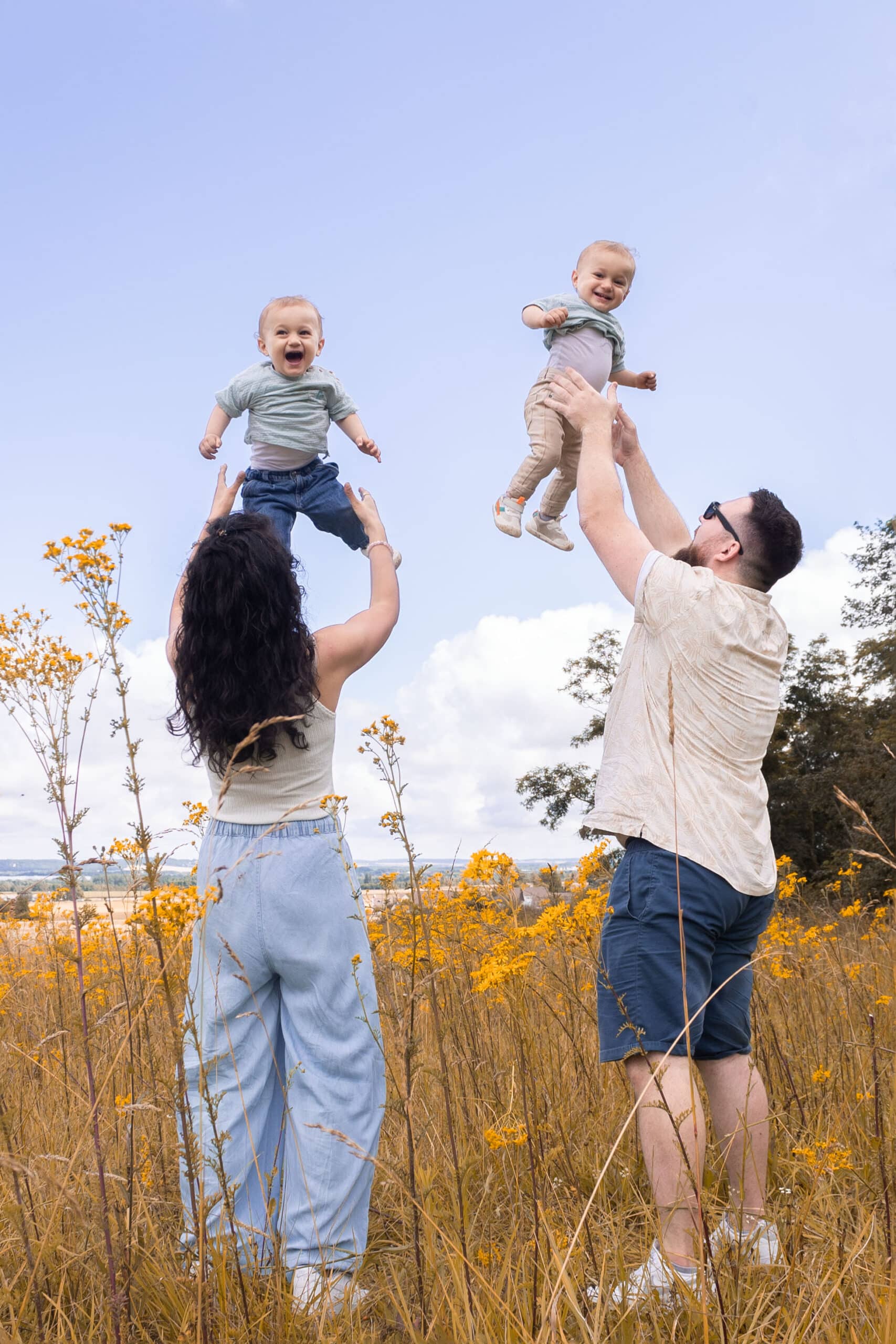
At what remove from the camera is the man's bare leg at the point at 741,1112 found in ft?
8.84

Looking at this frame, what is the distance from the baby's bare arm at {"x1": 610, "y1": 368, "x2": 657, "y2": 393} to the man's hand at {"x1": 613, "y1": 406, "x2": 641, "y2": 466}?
3.90 ft

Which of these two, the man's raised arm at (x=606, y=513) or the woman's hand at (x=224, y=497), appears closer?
the man's raised arm at (x=606, y=513)

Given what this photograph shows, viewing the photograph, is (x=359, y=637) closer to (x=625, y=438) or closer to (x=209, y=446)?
(x=625, y=438)

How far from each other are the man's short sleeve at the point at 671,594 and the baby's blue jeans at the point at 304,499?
2.06 m

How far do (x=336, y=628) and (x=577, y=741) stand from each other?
63.4 ft

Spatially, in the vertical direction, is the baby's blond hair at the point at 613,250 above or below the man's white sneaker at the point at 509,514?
above

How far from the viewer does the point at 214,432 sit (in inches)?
182

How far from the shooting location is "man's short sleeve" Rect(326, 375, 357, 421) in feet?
15.1

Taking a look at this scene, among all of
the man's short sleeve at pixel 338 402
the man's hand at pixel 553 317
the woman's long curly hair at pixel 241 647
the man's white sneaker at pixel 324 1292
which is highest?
the man's hand at pixel 553 317

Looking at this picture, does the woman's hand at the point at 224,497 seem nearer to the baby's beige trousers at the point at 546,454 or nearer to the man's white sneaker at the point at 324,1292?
the baby's beige trousers at the point at 546,454

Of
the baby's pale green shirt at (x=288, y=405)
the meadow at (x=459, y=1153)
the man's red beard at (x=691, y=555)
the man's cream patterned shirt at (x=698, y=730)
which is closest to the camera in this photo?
the meadow at (x=459, y=1153)

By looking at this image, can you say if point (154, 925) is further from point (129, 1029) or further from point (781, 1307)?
point (781, 1307)

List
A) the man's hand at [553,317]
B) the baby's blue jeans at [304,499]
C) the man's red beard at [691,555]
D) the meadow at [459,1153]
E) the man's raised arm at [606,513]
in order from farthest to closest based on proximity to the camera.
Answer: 1. the baby's blue jeans at [304,499]
2. the man's hand at [553,317]
3. the man's red beard at [691,555]
4. the man's raised arm at [606,513]
5. the meadow at [459,1153]

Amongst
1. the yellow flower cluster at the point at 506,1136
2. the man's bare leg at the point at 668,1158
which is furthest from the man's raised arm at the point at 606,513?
the yellow flower cluster at the point at 506,1136
